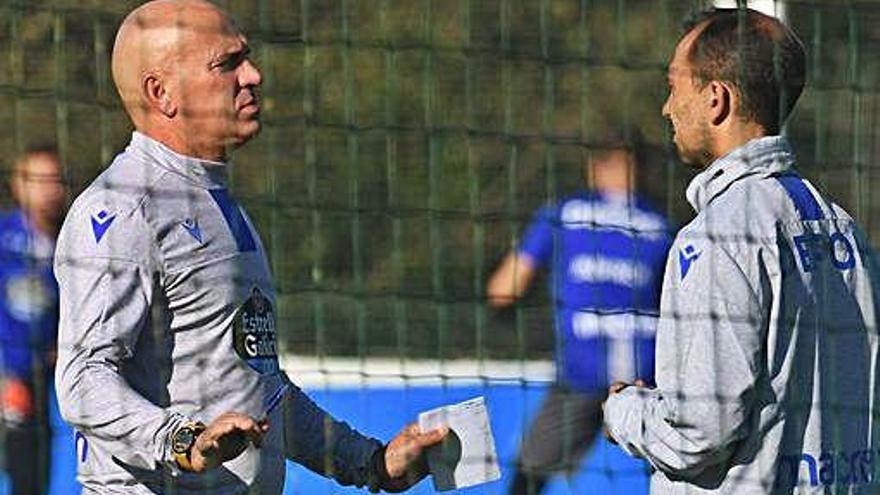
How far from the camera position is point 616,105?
22.0 ft

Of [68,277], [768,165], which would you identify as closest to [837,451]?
[768,165]

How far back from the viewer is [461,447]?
14.0 ft

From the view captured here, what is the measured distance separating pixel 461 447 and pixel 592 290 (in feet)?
5.21

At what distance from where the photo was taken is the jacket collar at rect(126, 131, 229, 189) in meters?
4.23

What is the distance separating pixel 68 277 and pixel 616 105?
9.24 feet

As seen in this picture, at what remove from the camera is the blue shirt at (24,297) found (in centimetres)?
611

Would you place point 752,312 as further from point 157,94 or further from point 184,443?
point 157,94

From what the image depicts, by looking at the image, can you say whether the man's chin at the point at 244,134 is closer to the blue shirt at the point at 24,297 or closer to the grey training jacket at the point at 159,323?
the grey training jacket at the point at 159,323

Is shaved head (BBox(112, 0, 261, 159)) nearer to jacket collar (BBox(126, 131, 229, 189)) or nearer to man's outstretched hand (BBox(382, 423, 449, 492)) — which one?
jacket collar (BBox(126, 131, 229, 189))

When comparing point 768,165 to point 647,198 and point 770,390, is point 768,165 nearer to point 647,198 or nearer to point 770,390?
point 770,390

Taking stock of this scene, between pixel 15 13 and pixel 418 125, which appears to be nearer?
pixel 15 13

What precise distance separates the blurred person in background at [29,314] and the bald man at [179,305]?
183 centimetres

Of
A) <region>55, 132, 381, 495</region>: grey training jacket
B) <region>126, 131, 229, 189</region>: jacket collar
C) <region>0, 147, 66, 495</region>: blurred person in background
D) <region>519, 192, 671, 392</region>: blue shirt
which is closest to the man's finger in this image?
<region>55, 132, 381, 495</region>: grey training jacket

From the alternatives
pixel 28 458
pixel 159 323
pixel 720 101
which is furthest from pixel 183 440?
pixel 28 458
